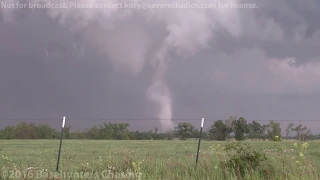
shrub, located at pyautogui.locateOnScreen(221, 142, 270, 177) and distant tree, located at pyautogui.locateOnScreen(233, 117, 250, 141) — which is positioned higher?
distant tree, located at pyautogui.locateOnScreen(233, 117, 250, 141)

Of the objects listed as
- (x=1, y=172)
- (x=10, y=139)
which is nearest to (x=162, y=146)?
(x=10, y=139)

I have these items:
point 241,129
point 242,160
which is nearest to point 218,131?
point 241,129

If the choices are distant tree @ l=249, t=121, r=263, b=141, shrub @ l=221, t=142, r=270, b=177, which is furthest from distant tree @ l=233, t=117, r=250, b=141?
shrub @ l=221, t=142, r=270, b=177

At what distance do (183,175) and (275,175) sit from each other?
7.40 ft

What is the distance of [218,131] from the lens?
16234mm

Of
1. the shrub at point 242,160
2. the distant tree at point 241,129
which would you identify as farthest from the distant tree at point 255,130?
the shrub at point 242,160

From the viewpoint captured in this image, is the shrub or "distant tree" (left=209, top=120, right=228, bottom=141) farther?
"distant tree" (left=209, top=120, right=228, bottom=141)

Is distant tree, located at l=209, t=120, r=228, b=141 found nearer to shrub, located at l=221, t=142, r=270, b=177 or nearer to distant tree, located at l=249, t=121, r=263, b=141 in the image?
distant tree, located at l=249, t=121, r=263, b=141

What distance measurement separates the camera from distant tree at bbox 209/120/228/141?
603 inches

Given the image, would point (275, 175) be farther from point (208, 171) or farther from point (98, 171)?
point (98, 171)

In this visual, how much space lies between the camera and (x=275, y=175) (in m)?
10.5

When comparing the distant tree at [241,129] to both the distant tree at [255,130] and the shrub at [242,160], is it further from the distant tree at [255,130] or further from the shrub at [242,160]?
the shrub at [242,160]

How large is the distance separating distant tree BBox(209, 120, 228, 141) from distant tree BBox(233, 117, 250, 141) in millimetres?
409

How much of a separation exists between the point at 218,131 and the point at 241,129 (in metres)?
0.86
